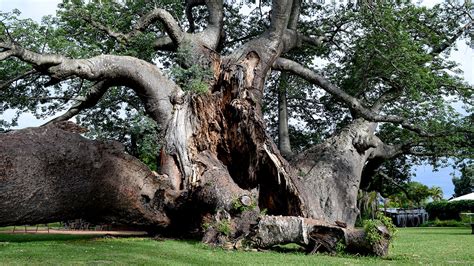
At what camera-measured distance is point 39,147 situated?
943 centimetres

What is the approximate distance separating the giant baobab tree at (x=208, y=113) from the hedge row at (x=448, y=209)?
1374cm

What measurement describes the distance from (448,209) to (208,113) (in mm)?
22993

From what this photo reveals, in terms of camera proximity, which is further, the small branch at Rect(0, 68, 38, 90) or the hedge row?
the hedge row

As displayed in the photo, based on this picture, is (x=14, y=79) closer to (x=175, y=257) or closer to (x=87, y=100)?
(x=87, y=100)

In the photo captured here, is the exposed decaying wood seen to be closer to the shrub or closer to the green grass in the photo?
the green grass

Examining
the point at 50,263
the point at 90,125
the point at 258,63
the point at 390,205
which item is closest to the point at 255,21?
the point at 258,63

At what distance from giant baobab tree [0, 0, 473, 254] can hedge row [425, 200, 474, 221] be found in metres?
13.7

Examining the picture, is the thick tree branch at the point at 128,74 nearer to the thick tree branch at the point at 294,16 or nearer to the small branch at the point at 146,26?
the small branch at the point at 146,26

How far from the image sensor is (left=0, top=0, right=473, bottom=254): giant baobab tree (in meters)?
9.84

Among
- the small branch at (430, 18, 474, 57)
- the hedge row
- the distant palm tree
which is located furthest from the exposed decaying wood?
the distant palm tree

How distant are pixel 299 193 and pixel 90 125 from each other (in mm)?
8194

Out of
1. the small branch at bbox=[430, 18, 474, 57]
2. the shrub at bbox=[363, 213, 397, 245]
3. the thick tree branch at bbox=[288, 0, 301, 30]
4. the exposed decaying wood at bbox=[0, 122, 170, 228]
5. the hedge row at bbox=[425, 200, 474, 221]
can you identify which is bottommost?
the shrub at bbox=[363, 213, 397, 245]

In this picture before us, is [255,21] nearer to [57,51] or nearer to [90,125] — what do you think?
[90,125]

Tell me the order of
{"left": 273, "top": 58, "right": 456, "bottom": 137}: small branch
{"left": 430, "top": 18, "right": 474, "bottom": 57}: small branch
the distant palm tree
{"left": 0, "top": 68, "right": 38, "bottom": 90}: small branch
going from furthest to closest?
the distant palm tree < {"left": 430, "top": 18, "right": 474, "bottom": 57}: small branch < {"left": 273, "top": 58, "right": 456, "bottom": 137}: small branch < {"left": 0, "top": 68, "right": 38, "bottom": 90}: small branch
